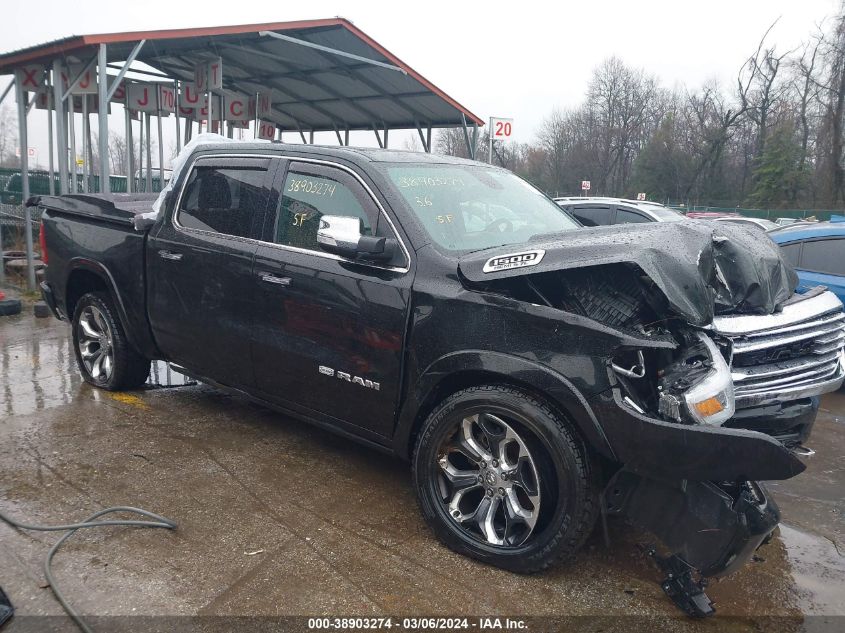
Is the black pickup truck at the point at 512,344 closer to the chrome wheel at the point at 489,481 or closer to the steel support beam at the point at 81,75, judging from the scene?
the chrome wheel at the point at 489,481

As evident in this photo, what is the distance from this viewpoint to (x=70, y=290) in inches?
218

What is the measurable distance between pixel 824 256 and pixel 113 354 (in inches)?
260

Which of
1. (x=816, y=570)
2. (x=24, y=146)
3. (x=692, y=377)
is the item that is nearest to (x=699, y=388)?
(x=692, y=377)

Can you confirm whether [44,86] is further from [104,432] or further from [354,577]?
[354,577]

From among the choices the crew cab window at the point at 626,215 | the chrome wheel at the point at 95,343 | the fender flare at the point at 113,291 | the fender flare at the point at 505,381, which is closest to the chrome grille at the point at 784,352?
the fender flare at the point at 505,381

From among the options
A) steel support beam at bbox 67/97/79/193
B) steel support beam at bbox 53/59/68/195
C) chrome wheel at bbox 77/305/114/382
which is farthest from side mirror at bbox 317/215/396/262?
steel support beam at bbox 67/97/79/193

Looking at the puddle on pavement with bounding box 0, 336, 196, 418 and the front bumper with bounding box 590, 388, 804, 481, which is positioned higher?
the front bumper with bounding box 590, 388, 804, 481

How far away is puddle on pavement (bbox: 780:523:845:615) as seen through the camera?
3059 millimetres

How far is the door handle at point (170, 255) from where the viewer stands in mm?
4504

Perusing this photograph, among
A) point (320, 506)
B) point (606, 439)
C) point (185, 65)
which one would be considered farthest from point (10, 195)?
point (606, 439)

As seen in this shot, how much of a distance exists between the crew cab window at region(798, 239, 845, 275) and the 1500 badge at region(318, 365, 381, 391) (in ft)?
17.5

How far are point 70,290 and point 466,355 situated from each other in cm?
388

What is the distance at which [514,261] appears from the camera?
3088mm

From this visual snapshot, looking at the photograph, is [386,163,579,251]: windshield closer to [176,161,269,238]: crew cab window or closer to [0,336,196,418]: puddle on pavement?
[176,161,269,238]: crew cab window
